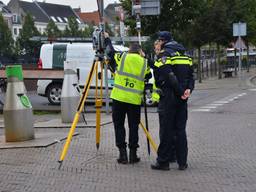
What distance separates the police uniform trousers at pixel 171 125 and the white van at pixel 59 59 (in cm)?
1092

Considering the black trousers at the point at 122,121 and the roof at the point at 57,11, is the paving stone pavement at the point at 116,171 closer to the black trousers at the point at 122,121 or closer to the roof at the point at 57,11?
the black trousers at the point at 122,121

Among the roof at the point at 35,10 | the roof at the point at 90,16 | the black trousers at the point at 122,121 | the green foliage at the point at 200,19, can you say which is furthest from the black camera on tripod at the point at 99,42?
→ the roof at the point at 90,16

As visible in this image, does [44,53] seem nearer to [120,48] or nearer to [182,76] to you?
[120,48]

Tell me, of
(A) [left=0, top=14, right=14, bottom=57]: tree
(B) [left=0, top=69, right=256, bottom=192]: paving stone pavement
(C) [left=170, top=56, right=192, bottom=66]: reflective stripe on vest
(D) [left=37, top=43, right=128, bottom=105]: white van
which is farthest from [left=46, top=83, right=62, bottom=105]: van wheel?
(A) [left=0, top=14, right=14, bottom=57]: tree

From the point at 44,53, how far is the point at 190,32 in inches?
757

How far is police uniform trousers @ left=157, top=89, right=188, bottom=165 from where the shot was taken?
739cm

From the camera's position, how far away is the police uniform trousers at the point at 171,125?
7387 mm

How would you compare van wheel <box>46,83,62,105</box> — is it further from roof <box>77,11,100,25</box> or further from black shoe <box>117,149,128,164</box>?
roof <box>77,11,100,25</box>

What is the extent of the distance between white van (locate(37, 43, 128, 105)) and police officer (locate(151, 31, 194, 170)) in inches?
430

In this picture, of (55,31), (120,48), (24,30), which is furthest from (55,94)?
(55,31)

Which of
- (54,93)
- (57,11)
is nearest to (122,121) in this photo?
(54,93)

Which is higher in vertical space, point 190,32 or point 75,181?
point 190,32

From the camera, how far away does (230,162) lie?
315 inches

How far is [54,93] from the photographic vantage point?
1861 cm
